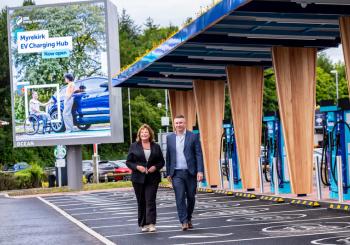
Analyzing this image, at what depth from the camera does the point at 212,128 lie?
28.7m

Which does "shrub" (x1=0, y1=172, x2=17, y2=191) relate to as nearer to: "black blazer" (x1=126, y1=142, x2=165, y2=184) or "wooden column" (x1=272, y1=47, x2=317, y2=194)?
"wooden column" (x1=272, y1=47, x2=317, y2=194)

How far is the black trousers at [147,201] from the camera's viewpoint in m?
14.4

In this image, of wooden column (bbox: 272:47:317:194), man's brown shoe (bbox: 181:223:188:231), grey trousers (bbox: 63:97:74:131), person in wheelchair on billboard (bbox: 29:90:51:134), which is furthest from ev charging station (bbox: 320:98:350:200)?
person in wheelchair on billboard (bbox: 29:90:51:134)

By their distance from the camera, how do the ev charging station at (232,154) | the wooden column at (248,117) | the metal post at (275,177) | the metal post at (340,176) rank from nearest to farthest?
the metal post at (340,176)
the metal post at (275,177)
the wooden column at (248,117)
the ev charging station at (232,154)

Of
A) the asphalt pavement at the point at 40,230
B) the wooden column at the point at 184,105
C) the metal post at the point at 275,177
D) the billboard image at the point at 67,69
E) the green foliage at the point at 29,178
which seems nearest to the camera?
the asphalt pavement at the point at 40,230

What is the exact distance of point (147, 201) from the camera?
1441cm

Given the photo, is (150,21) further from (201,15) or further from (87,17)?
(201,15)

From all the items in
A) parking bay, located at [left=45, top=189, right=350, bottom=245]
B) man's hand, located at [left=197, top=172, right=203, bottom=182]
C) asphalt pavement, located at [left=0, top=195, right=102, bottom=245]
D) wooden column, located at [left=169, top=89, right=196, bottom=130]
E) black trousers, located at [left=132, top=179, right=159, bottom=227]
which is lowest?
asphalt pavement, located at [left=0, top=195, right=102, bottom=245]

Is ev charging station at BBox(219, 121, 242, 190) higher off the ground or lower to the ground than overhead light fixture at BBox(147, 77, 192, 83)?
lower

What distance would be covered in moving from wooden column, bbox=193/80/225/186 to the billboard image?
32.2ft

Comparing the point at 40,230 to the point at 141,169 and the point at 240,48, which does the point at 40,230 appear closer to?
the point at 141,169

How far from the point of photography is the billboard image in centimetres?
3803

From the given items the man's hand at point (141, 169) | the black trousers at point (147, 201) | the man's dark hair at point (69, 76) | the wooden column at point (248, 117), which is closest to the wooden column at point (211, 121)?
the wooden column at point (248, 117)

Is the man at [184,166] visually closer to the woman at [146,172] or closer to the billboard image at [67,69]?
the woman at [146,172]
